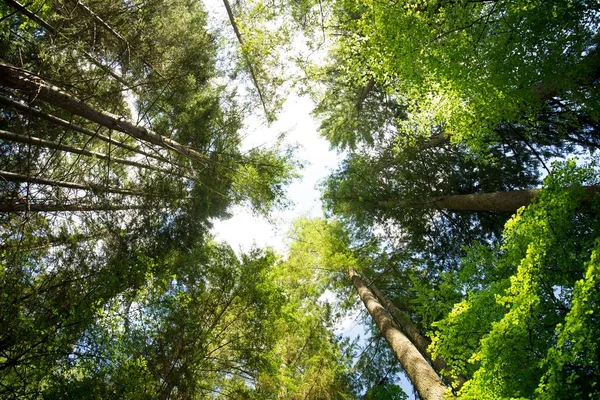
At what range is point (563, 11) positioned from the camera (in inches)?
217

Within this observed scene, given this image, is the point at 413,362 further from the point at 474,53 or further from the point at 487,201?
the point at 474,53

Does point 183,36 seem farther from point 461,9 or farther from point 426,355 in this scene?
point 426,355

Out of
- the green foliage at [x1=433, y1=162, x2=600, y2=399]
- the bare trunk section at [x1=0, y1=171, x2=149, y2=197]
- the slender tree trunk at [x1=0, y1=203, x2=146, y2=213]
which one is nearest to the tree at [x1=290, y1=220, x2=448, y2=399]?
the green foliage at [x1=433, y1=162, x2=600, y2=399]

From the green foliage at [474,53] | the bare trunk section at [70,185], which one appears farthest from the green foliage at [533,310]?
the bare trunk section at [70,185]

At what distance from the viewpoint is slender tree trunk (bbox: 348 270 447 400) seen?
5.07 metres

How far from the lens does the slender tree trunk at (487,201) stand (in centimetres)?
658

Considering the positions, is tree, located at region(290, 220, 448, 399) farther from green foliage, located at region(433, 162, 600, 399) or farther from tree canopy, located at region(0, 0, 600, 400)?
green foliage, located at region(433, 162, 600, 399)

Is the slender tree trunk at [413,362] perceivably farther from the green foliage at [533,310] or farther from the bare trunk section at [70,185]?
the bare trunk section at [70,185]

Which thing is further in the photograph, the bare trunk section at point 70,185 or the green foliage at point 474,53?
the bare trunk section at point 70,185

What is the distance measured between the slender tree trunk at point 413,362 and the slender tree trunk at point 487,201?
134 inches

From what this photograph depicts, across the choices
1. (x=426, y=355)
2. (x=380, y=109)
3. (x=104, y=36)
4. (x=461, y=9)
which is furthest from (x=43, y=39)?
(x=426, y=355)

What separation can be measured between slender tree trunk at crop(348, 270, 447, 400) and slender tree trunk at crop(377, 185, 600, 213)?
340 centimetres

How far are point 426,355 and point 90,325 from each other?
8398 millimetres

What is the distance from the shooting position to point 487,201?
776 cm
